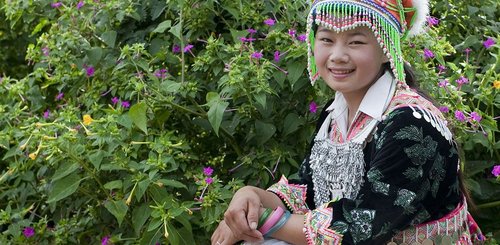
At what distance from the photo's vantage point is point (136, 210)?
3.34m

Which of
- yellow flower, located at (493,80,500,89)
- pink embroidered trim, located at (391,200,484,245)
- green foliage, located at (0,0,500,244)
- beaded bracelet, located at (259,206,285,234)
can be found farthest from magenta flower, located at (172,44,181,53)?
pink embroidered trim, located at (391,200,484,245)

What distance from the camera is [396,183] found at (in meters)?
2.63

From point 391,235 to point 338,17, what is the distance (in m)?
0.62

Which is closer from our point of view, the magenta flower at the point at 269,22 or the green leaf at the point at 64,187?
the green leaf at the point at 64,187

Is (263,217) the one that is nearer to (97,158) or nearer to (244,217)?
(244,217)

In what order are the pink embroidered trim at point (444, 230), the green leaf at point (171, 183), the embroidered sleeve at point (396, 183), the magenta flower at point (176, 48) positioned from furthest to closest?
1. the magenta flower at point (176, 48)
2. the green leaf at point (171, 183)
3. the pink embroidered trim at point (444, 230)
4. the embroidered sleeve at point (396, 183)

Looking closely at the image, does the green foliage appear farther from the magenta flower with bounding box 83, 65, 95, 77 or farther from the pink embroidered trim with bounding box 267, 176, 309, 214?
the pink embroidered trim with bounding box 267, 176, 309, 214

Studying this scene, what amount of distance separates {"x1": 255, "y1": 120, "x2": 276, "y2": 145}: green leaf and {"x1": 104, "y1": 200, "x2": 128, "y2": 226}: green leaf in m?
0.52

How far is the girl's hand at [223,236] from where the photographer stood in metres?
2.89

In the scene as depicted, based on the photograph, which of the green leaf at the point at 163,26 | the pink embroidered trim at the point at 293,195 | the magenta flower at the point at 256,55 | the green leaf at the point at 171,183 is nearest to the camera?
the pink embroidered trim at the point at 293,195

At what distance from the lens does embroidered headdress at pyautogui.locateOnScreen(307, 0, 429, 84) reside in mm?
2729

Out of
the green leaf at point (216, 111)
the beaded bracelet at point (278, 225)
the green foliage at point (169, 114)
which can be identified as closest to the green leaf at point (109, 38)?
the green foliage at point (169, 114)

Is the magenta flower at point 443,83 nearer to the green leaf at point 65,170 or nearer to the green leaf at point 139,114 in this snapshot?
the green leaf at point 139,114

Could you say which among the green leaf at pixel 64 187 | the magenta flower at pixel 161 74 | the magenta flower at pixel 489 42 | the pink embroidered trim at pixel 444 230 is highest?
the magenta flower at pixel 489 42
